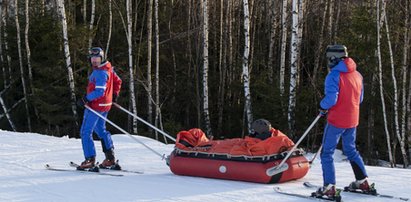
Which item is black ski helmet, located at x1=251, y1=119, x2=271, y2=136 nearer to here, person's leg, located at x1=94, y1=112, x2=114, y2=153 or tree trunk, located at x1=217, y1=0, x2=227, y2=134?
person's leg, located at x1=94, y1=112, x2=114, y2=153

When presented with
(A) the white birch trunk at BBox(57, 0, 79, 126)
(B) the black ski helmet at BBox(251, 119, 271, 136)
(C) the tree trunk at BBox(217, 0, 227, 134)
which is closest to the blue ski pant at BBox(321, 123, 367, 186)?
(B) the black ski helmet at BBox(251, 119, 271, 136)

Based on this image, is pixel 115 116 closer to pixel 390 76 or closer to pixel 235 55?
pixel 235 55

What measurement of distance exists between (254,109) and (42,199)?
1045 centimetres

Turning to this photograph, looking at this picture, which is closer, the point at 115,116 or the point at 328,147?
the point at 328,147

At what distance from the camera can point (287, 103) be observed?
14.7 meters

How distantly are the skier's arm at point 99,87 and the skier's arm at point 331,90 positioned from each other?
3.24m

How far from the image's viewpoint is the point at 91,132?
770 centimetres

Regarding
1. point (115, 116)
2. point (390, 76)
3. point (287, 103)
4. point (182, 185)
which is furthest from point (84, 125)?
point (115, 116)

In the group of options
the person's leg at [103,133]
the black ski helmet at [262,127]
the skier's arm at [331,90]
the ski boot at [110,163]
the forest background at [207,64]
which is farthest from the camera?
the forest background at [207,64]

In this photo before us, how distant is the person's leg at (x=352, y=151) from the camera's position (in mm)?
6004

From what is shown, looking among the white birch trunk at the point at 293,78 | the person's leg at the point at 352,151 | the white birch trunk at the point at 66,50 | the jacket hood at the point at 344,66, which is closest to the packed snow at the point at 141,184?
the person's leg at the point at 352,151

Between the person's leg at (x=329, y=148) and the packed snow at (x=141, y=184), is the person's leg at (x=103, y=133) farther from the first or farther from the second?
the person's leg at (x=329, y=148)

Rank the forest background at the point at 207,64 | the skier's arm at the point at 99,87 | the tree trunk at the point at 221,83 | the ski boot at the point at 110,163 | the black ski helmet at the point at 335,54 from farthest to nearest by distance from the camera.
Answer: the tree trunk at the point at 221,83
the forest background at the point at 207,64
the ski boot at the point at 110,163
the skier's arm at the point at 99,87
the black ski helmet at the point at 335,54

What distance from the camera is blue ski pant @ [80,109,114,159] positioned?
25.1 feet
